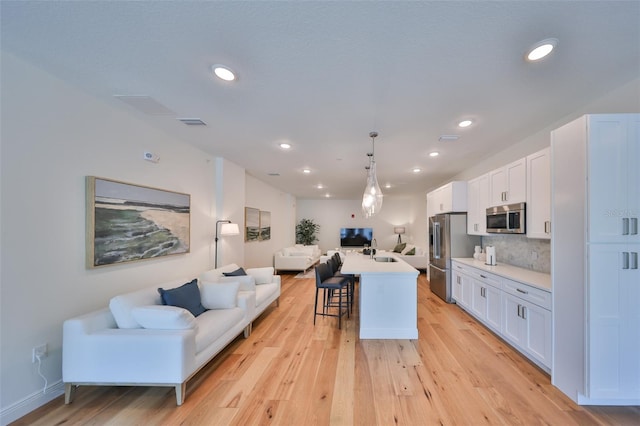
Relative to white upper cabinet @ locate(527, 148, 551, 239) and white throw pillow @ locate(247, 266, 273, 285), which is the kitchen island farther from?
white throw pillow @ locate(247, 266, 273, 285)

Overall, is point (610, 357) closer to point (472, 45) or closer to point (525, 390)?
point (525, 390)

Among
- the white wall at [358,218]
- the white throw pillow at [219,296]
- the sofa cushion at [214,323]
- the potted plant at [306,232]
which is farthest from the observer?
the potted plant at [306,232]

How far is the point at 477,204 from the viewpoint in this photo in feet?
14.3

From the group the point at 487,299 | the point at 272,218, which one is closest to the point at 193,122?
the point at 487,299

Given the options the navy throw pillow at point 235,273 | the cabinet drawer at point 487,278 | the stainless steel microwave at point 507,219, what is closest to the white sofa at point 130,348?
Result: the navy throw pillow at point 235,273

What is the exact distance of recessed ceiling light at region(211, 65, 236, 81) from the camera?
1.94 meters

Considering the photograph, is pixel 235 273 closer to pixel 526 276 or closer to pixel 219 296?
pixel 219 296

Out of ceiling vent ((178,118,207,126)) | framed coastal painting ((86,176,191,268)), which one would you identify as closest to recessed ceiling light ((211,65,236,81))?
ceiling vent ((178,118,207,126))

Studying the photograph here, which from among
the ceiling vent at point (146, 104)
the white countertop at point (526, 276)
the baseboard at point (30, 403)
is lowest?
the baseboard at point (30, 403)

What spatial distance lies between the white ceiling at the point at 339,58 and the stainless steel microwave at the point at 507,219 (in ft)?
3.38

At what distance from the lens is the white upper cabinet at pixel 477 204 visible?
4.11 metres

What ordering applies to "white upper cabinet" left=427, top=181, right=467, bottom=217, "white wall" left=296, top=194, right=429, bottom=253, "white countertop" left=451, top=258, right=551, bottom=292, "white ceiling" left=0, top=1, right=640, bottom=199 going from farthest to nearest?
1. "white wall" left=296, top=194, right=429, bottom=253
2. "white upper cabinet" left=427, top=181, right=467, bottom=217
3. "white countertop" left=451, top=258, right=551, bottom=292
4. "white ceiling" left=0, top=1, right=640, bottom=199

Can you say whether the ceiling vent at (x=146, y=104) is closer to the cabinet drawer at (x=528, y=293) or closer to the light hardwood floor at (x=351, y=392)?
the light hardwood floor at (x=351, y=392)

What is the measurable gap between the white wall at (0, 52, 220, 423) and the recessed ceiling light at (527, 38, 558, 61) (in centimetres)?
378
